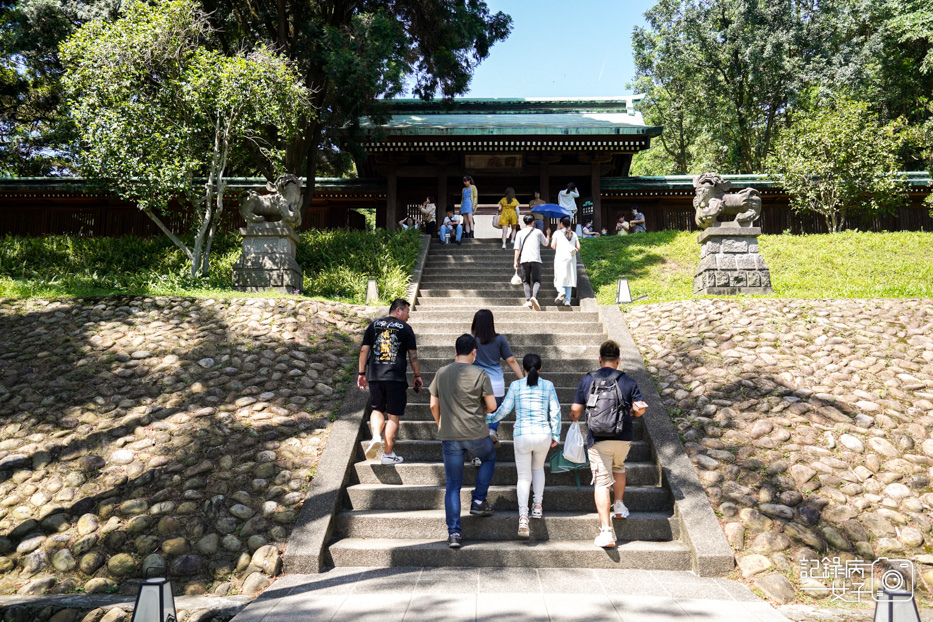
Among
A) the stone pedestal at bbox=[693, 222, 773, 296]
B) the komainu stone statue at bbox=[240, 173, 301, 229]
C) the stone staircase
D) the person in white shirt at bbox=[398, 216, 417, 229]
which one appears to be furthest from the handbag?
the person in white shirt at bbox=[398, 216, 417, 229]

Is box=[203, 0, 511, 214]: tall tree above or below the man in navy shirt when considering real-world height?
above

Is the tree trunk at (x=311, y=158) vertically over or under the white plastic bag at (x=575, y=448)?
over

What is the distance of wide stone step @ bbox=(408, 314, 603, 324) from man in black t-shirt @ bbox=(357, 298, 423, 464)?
3.09 m

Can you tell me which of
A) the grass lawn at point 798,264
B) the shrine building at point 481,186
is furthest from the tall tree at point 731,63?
the grass lawn at point 798,264

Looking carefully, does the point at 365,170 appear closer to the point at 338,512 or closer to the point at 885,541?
the point at 338,512

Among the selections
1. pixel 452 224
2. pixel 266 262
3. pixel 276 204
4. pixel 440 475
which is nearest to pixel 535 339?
pixel 440 475

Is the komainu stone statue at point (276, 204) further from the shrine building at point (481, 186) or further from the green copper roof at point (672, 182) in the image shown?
the green copper roof at point (672, 182)

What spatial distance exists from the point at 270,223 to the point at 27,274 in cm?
557

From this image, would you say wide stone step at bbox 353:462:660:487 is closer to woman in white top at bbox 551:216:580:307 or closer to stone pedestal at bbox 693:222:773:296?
woman in white top at bbox 551:216:580:307

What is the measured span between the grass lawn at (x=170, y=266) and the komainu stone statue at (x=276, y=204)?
1.41 metres

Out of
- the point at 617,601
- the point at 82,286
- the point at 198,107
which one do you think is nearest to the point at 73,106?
the point at 198,107

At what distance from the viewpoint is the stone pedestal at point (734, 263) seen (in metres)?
10.0

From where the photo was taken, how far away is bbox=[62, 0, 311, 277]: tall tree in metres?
10.1

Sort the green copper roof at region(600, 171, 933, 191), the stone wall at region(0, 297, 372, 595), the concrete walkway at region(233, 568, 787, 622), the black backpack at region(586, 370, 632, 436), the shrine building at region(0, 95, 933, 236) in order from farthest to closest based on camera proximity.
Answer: the green copper roof at region(600, 171, 933, 191) → the shrine building at region(0, 95, 933, 236) → the black backpack at region(586, 370, 632, 436) → the stone wall at region(0, 297, 372, 595) → the concrete walkway at region(233, 568, 787, 622)
